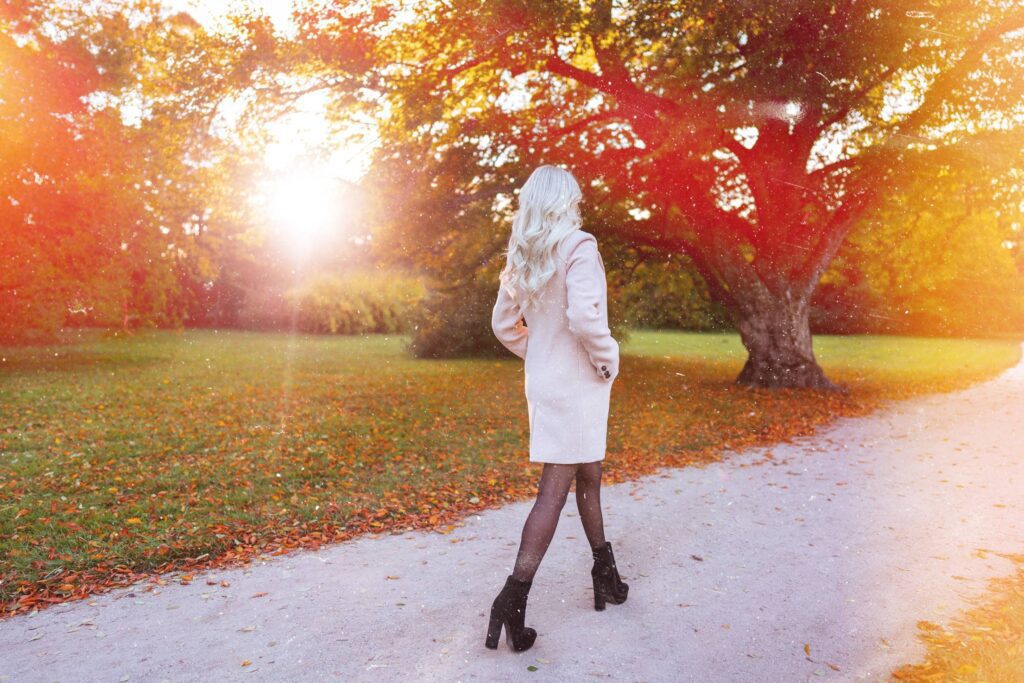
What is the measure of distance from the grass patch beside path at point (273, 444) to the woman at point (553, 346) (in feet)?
6.88

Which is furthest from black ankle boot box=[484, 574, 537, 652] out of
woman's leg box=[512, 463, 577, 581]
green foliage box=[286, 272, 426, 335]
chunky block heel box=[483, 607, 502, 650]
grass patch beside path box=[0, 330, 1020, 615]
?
green foliage box=[286, 272, 426, 335]

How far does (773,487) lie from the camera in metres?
6.66

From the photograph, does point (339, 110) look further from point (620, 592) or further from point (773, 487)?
point (620, 592)

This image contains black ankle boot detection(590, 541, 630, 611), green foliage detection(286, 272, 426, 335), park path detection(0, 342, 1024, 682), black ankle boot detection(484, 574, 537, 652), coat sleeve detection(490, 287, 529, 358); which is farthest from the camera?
green foliage detection(286, 272, 426, 335)

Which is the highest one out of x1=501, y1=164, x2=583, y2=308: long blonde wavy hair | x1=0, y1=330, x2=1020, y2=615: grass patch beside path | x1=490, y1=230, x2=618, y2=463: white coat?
x1=501, y1=164, x2=583, y2=308: long blonde wavy hair

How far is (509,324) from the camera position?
12.3ft

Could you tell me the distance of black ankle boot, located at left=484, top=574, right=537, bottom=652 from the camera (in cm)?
343

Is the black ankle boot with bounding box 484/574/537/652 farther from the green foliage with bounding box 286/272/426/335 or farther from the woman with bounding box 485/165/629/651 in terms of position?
the green foliage with bounding box 286/272/426/335

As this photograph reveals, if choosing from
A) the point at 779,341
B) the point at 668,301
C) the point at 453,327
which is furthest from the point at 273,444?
the point at 668,301

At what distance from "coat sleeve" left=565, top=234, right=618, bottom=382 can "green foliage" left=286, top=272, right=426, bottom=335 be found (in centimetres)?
2802

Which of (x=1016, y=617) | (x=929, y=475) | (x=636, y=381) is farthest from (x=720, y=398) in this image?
(x=1016, y=617)

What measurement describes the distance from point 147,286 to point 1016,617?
17959 mm

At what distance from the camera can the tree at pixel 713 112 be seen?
33.3ft

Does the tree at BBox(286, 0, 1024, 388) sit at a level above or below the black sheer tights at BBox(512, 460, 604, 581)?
above
